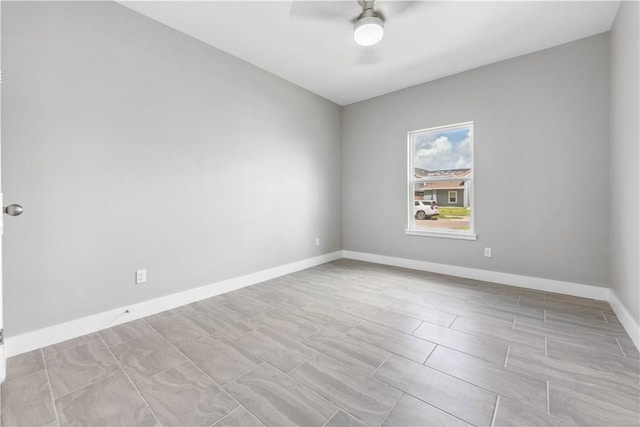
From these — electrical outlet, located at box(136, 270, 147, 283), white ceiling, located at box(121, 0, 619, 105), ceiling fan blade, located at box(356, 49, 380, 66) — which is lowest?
electrical outlet, located at box(136, 270, 147, 283)

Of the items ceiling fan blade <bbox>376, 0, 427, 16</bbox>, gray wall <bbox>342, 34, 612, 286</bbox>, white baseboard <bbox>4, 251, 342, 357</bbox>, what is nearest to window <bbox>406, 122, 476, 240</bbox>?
gray wall <bbox>342, 34, 612, 286</bbox>

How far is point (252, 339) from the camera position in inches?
79.7

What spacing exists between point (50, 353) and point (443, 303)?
3.22 m

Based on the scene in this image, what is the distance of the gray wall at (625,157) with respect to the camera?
196 cm

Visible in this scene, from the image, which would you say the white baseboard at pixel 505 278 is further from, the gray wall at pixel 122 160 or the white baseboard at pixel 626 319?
the gray wall at pixel 122 160

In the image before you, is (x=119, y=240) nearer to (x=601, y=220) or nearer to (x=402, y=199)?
(x=402, y=199)

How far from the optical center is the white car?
3957 mm

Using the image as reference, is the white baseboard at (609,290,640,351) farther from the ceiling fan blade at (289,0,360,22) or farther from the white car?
the ceiling fan blade at (289,0,360,22)

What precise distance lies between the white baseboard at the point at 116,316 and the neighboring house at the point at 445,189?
100 inches

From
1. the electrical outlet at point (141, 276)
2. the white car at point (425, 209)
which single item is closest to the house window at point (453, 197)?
the white car at point (425, 209)

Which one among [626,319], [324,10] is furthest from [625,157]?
[324,10]

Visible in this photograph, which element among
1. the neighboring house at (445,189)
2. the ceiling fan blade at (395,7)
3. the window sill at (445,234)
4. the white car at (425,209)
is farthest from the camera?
the white car at (425,209)

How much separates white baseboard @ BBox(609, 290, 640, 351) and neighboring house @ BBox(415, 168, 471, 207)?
1648 mm

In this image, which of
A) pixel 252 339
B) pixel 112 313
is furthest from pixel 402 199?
pixel 112 313
